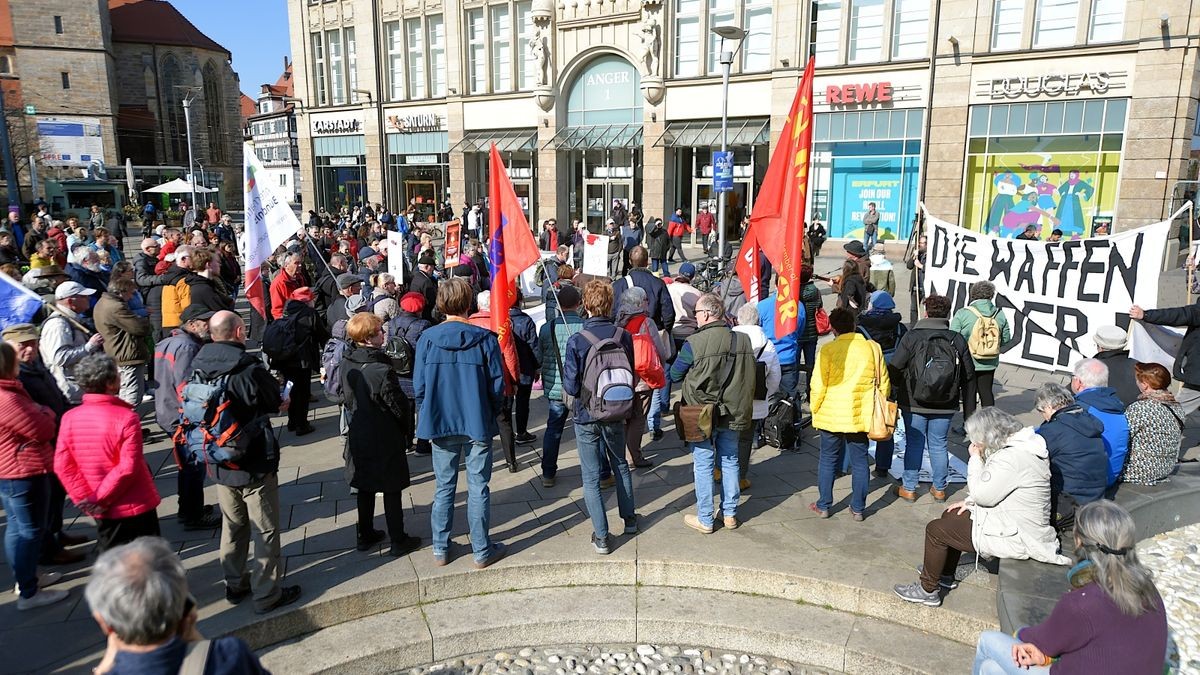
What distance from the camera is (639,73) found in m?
27.7

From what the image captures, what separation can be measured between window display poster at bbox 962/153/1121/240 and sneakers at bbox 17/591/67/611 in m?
22.2

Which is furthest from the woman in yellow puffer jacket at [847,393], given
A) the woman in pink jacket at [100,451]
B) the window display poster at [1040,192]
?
the window display poster at [1040,192]

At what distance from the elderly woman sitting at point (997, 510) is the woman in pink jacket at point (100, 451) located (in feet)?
15.4

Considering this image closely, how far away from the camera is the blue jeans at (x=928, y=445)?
6.09 meters

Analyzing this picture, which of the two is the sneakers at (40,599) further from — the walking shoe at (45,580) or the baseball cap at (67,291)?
the baseball cap at (67,291)

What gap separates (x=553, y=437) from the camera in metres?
6.58

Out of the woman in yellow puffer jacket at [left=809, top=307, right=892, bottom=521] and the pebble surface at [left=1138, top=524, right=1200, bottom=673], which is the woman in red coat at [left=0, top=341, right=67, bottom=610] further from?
the pebble surface at [left=1138, top=524, right=1200, bottom=673]

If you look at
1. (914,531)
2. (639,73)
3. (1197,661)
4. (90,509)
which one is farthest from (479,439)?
(639,73)

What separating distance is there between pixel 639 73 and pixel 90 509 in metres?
26.1

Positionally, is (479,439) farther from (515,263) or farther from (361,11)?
(361,11)

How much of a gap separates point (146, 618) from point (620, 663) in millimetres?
3135

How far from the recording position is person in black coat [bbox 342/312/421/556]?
16.1ft

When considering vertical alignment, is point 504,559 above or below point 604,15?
below

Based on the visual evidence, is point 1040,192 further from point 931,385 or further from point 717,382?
point 717,382
